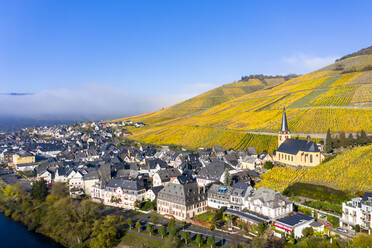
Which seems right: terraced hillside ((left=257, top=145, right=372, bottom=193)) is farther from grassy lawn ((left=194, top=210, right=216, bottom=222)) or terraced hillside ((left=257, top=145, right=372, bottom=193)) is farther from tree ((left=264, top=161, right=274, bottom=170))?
grassy lawn ((left=194, top=210, right=216, bottom=222))

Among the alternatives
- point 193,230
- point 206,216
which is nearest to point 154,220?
point 193,230

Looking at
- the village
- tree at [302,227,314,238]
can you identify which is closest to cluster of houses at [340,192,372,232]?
the village

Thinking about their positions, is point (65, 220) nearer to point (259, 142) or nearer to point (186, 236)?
point (186, 236)

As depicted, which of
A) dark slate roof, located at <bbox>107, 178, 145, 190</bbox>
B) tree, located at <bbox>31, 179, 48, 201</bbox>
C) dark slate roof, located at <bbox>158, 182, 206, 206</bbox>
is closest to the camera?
dark slate roof, located at <bbox>158, 182, 206, 206</bbox>

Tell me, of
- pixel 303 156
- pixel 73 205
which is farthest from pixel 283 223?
pixel 73 205

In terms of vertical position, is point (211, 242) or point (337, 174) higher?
point (337, 174)

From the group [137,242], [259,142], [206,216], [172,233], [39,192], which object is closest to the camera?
[172,233]

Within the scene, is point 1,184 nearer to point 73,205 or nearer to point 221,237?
point 73,205
